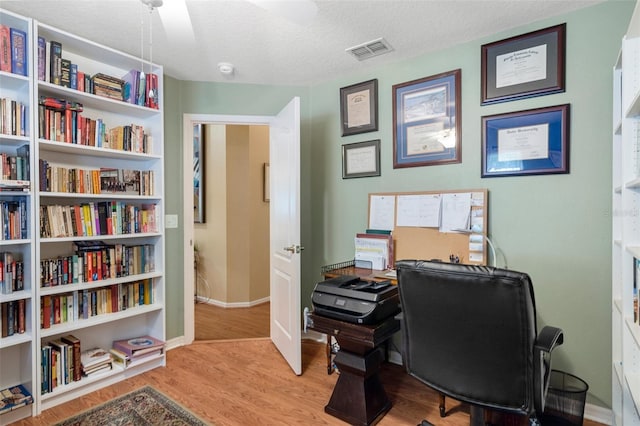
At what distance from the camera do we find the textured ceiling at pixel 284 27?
202 cm

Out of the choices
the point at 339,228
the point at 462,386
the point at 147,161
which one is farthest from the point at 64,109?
the point at 462,386

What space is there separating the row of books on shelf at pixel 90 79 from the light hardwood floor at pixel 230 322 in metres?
2.18

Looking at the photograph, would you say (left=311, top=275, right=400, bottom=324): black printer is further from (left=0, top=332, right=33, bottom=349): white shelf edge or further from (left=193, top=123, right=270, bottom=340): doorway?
(left=193, top=123, right=270, bottom=340): doorway

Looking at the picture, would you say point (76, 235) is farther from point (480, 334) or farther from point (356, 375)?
point (480, 334)

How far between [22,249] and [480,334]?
2.61 m

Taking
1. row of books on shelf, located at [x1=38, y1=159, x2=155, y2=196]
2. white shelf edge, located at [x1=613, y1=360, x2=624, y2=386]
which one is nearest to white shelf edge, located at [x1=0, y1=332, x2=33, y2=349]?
row of books on shelf, located at [x1=38, y1=159, x2=155, y2=196]

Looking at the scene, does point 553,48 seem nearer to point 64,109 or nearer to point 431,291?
point 431,291

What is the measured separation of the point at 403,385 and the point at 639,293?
1570 mm

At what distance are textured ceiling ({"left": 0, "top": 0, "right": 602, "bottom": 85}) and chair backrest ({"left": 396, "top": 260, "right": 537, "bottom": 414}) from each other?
1338mm

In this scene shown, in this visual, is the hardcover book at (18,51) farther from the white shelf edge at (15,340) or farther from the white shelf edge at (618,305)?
the white shelf edge at (618,305)

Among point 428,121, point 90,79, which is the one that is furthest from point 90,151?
point 428,121

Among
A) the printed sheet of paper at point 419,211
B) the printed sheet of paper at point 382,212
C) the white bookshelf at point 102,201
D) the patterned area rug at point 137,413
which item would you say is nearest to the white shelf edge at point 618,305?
the printed sheet of paper at point 419,211

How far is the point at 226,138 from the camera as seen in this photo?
14.1 ft

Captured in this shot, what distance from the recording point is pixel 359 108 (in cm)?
302
